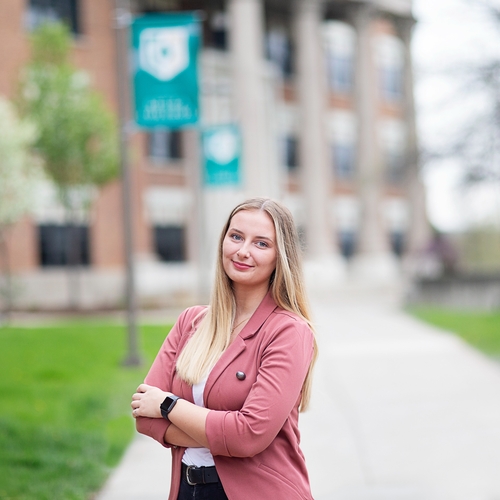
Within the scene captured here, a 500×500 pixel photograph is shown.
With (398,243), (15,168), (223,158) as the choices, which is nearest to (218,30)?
(398,243)

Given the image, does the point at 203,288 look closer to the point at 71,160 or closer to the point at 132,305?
the point at 71,160

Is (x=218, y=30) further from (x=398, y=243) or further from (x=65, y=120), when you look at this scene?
(x=398, y=243)

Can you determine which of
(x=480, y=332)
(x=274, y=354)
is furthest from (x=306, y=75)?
(x=274, y=354)

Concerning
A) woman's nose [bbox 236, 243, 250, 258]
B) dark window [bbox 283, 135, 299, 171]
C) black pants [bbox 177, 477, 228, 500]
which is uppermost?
dark window [bbox 283, 135, 299, 171]

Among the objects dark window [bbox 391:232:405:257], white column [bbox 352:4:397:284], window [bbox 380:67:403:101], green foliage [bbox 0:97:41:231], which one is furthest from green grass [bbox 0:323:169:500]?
window [bbox 380:67:403:101]

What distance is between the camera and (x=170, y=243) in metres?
31.5

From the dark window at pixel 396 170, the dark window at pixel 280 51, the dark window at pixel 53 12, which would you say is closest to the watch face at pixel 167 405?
the dark window at pixel 396 170

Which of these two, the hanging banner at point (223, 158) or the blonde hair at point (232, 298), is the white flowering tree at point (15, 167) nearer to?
the hanging banner at point (223, 158)

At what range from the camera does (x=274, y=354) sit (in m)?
2.36

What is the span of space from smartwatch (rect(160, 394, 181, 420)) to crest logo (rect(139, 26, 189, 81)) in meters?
8.72

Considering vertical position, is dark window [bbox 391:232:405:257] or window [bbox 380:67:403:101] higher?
window [bbox 380:67:403:101]

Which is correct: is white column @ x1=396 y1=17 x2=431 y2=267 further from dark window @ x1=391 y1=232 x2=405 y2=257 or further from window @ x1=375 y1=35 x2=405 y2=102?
window @ x1=375 y1=35 x2=405 y2=102

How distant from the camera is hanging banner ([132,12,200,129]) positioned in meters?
10.6

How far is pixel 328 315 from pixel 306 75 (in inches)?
595
